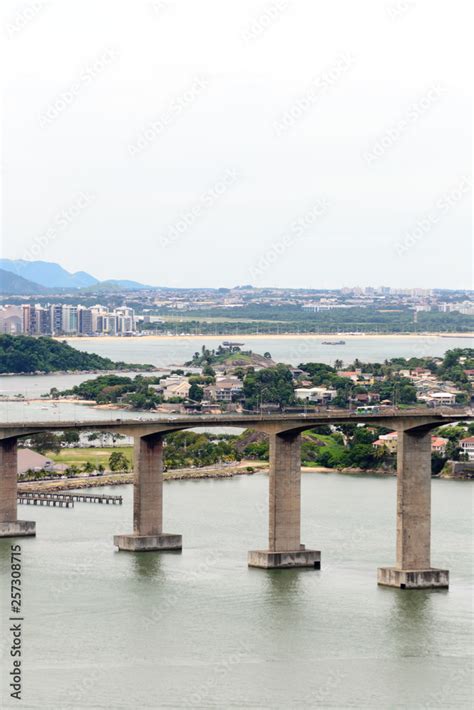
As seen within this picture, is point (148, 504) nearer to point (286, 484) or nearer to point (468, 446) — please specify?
point (286, 484)

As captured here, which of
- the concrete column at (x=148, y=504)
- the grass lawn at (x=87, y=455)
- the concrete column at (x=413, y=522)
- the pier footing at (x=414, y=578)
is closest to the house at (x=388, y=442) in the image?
Result: the grass lawn at (x=87, y=455)

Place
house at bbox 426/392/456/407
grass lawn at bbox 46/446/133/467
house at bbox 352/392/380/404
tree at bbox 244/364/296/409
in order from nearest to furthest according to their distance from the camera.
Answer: grass lawn at bbox 46/446/133/467 → house at bbox 426/392/456/407 → house at bbox 352/392/380/404 → tree at bbox 244/364/296/409

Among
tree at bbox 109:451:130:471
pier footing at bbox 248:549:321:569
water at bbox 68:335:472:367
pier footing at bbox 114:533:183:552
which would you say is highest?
water at bbox 68:335:472:367

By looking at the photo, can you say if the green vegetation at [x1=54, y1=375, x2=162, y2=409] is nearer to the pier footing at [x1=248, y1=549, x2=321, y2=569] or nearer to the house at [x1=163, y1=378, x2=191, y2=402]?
the house at [x1=163, y1=378, x2=191, y2=402]

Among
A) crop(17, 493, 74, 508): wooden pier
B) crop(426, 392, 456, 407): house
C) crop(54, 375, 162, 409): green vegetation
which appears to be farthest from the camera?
crop(54, 375, 162, 409): green vegetation

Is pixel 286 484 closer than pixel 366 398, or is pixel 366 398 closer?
pixel 286 484

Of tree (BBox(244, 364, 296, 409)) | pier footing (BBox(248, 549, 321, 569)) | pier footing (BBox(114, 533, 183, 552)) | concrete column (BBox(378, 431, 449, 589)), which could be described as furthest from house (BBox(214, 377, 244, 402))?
concrete column (BBox(378, 431, 449, 589))

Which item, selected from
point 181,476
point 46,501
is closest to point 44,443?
point 181,476
